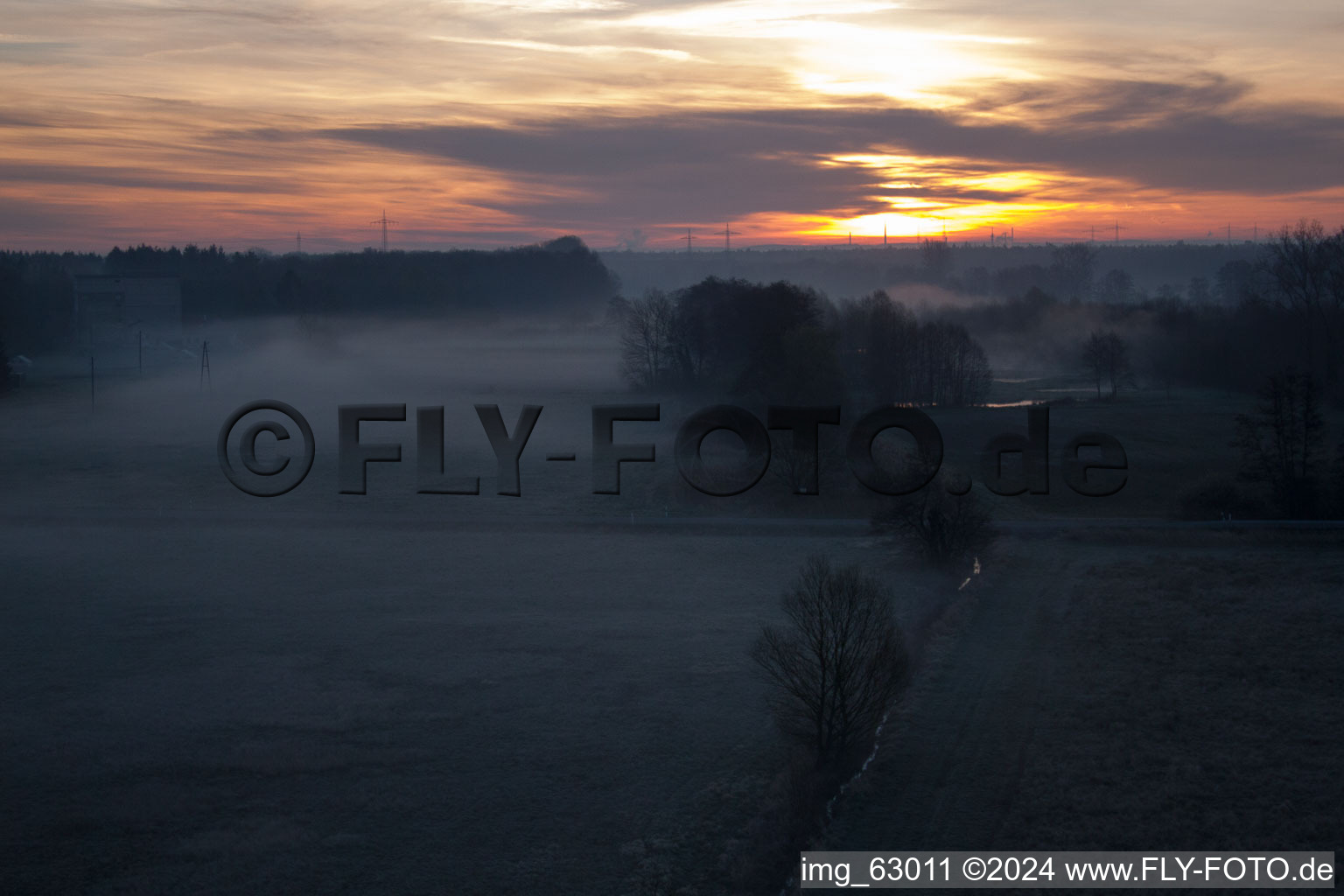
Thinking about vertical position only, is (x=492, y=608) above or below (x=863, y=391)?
below

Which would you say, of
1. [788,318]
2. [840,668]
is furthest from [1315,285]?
[840,668]

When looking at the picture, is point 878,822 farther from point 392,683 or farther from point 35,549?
point 35,549

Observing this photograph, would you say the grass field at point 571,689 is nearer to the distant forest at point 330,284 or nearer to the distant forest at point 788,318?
the distant forest at point 788,318

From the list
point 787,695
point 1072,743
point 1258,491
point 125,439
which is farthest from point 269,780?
point 125,439

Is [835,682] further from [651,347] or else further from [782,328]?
[651,347]

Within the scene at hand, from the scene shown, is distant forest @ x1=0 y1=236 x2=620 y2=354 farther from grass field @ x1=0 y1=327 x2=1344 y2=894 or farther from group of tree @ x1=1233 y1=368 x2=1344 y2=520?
group of tree @ x1=1233 y1=368 x2=1344 y2=520
